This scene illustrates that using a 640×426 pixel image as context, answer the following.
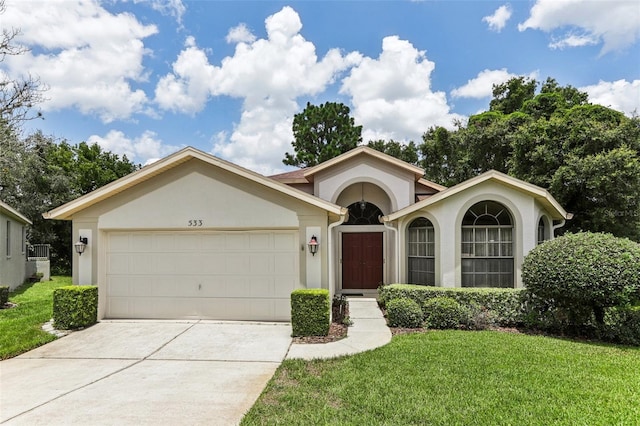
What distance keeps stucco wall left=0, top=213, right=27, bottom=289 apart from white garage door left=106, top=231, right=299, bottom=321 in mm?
10584

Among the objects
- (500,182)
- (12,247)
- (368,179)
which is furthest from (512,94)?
(12,247)

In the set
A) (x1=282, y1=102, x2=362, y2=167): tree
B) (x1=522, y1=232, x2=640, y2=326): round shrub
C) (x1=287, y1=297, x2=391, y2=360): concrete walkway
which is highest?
(x1=282, y1=102, x2=362, y2=167): tree

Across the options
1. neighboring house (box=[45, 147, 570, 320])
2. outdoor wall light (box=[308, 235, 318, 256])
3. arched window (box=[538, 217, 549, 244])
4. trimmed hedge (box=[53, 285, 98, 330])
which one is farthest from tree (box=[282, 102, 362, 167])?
trimmed hedge (box=[53, 285, 98, 330])

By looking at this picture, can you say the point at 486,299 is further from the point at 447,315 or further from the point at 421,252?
the point at 421,252

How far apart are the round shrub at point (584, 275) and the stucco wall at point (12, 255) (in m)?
20.9

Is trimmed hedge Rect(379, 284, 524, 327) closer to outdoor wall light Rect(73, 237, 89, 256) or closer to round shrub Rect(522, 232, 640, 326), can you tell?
round shrub Rect(522, 232, 640, 326)

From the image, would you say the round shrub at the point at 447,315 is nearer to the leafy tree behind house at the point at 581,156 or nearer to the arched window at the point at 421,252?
the arched window at the point at 421,252

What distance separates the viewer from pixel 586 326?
8898 mm

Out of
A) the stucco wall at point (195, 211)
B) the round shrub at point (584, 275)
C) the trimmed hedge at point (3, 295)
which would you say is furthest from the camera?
the trimmed hedge at point (3, 295)

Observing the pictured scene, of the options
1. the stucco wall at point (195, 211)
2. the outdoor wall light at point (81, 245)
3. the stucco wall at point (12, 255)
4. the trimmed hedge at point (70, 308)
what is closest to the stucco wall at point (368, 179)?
the stucco wall at point (195, 211)

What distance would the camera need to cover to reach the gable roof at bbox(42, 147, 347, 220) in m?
9.30

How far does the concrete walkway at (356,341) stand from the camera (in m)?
7.25

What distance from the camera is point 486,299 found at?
1002 cm

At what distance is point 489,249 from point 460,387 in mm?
7028
